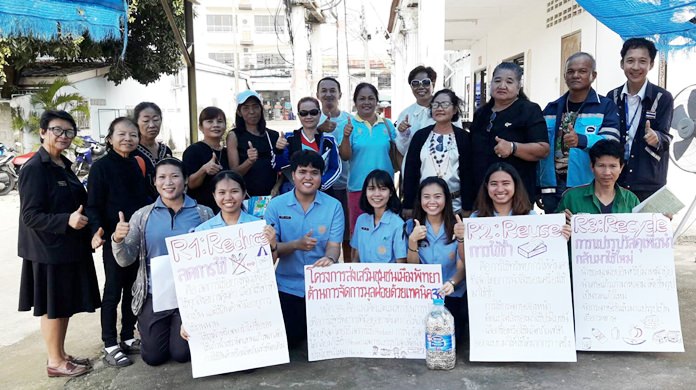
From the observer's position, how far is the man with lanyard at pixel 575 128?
3.75 metres

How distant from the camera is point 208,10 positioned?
182ft

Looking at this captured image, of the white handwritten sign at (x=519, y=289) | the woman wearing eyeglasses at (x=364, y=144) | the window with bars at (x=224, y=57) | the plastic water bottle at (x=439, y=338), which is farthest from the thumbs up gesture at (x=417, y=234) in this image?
the window with bars at (x=224, y=57)

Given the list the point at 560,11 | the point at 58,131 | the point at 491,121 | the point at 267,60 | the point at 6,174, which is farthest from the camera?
the point at 267,60

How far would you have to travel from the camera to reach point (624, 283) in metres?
3.41

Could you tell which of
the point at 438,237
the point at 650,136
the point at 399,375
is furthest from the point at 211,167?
the point at 650,136

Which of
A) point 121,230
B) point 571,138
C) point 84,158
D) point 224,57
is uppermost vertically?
point 224,57

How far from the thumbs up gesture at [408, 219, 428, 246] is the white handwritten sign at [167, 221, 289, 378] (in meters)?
0.89

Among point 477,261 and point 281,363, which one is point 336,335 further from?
point 477,261

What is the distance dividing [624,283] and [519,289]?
695 mm

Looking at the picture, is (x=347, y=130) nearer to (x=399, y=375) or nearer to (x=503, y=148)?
(x=503, y=148)

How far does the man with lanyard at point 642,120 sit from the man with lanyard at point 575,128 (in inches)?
7.9

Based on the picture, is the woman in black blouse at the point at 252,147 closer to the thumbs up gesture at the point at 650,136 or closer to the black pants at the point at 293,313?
the black pants at the point at 293,313

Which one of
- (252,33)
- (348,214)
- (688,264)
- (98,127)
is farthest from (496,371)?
(252,33)

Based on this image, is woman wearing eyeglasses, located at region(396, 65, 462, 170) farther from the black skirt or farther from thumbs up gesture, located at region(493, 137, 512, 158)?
the black skirt
